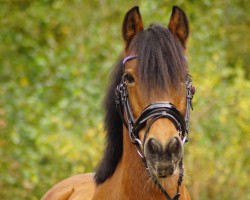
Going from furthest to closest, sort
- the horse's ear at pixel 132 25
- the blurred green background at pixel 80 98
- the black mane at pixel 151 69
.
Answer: the blurred green background at pixel 80 98, the horse's ear at pixel 132 25, the black mane at pixel 151 69

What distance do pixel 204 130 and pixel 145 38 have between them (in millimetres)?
7027

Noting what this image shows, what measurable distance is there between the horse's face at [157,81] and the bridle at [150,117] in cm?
2

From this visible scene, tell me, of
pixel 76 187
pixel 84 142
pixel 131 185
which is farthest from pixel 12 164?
pixel 131 185

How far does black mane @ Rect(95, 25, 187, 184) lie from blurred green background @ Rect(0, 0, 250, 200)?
5.08m

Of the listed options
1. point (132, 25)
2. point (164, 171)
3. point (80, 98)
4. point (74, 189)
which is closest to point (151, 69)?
point (132, 25)

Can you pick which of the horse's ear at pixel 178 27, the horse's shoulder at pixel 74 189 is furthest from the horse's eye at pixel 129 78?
the horse's shoulder at pixel 74 189

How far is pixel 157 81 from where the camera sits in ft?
14.2

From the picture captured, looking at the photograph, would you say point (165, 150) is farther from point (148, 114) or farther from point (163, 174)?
point (148, 114)

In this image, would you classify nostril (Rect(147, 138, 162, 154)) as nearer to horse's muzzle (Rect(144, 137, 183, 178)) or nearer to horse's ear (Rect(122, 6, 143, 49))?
horse's muzzle (Rect(144, 137, 183, 178))

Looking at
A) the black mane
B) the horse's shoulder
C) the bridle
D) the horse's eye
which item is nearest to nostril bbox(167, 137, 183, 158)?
the bridle

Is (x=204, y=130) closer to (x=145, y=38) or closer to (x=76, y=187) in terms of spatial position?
(x=76, y=187)

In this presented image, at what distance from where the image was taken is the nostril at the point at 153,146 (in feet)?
13.2

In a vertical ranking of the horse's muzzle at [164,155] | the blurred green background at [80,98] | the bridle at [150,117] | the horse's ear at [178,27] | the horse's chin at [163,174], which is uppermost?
the blurred green background at [80,98]

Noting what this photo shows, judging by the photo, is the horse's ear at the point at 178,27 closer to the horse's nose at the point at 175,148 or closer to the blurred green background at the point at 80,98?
the horse's nose at the point at 175,148
